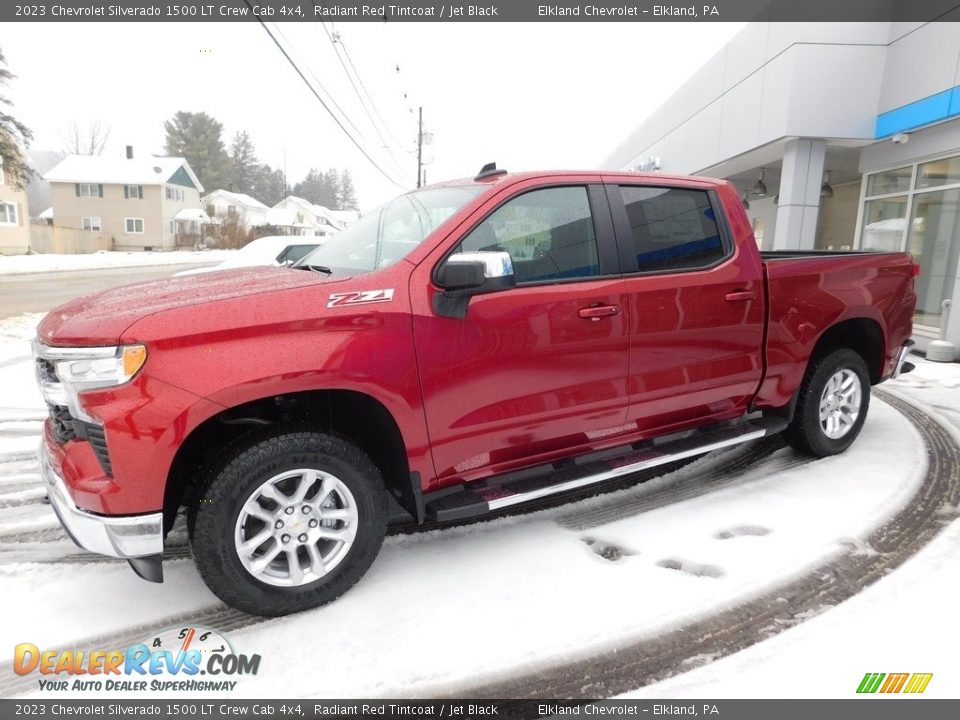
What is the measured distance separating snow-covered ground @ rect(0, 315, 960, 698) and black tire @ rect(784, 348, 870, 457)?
40 cm

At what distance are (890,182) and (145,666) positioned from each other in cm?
1286

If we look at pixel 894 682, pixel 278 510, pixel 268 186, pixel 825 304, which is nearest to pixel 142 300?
pixel 278 510

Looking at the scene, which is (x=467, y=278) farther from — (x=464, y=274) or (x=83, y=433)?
(x=83, y=433)

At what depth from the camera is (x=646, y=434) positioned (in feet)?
11.6

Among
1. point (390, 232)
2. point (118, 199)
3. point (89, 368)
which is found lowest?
point (89, 368)

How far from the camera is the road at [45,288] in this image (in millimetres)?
13570

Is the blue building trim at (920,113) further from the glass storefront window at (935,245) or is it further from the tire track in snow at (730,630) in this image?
the tire track in snow at (730,630)

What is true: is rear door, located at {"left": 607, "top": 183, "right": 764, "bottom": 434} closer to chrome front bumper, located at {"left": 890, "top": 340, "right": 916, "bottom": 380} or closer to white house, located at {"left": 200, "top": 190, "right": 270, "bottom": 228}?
chrome front bumper, located at {"left": 890, "top": 340, "right": 916, "bottom": 380}

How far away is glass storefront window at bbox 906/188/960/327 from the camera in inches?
354

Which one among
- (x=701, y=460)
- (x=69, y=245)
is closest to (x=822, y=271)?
(x=701, y=460)

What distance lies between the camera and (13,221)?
121 feet

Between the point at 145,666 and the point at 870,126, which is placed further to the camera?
the point at 870,126

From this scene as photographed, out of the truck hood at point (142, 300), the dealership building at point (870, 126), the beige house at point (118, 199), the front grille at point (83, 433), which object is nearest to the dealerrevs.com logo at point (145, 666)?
the front grille at point (83, 433)

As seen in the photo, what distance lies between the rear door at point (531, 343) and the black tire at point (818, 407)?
1.74 metres
